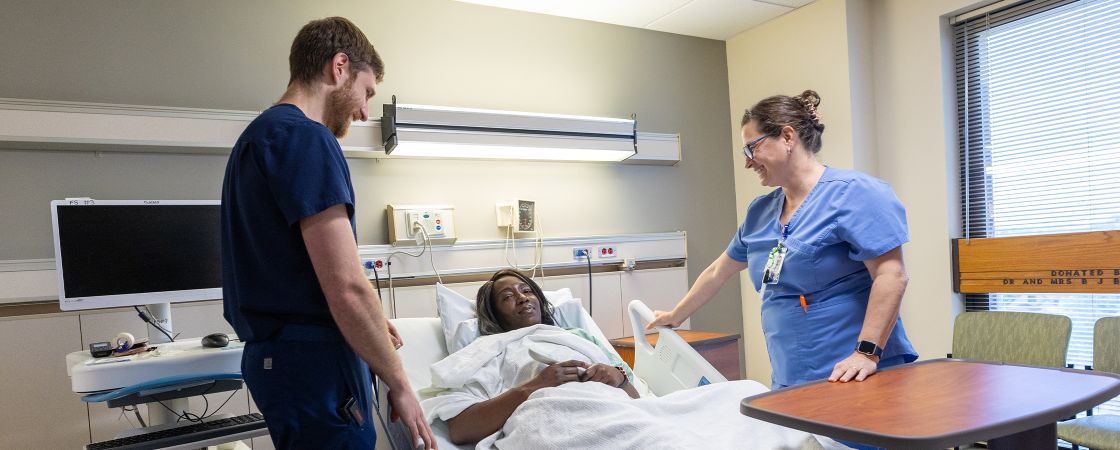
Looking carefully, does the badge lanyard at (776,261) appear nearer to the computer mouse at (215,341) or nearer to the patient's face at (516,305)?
the patient's face at (516,305)

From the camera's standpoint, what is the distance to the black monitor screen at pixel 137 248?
6.59ft

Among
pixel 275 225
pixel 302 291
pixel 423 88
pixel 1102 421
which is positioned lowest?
pixel 1102 421

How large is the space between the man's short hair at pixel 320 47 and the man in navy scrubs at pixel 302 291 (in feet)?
0.38

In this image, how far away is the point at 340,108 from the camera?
139 centimetres

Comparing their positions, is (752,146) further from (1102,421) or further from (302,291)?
(1102,421)

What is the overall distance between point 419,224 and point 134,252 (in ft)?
3.61

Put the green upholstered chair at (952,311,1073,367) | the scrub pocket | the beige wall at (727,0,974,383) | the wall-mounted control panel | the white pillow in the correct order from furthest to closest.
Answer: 1. the beige wall at (727,0,974,383)
2. the wall-mounted control panel
3. the green upholstered chair at (952,311,1073,367)
4. the white pillow
5. the scrub pocket

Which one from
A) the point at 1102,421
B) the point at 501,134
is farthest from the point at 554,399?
the point at 1102,421

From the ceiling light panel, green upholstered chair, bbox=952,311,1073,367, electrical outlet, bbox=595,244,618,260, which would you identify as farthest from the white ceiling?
green upholstered chair, bbox=952,311,1073,367

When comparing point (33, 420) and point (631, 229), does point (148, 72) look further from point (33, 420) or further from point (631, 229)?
point (631, 229)

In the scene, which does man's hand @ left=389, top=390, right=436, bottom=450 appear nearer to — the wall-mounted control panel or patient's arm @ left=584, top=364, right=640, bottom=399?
patient's arm @ left=584, top=364, right=640, bottom=399

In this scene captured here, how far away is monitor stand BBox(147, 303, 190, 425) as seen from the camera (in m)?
2.11

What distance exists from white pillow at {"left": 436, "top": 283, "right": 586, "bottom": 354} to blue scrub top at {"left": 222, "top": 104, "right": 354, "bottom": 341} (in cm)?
110

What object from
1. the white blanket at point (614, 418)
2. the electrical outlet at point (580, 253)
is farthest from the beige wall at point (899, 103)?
the white blanket at point (614, 418)
